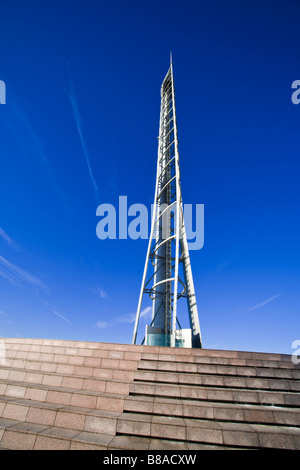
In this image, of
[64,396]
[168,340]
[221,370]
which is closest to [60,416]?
[64,396]

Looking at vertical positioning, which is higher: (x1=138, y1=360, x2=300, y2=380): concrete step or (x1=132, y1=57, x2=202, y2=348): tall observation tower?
(x1=132, y1=57, x2=202, y2=348): tall observation tower

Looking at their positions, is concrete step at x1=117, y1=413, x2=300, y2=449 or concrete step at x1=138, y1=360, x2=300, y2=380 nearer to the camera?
concrete step at x1=117, y1=413, x2=300, y2=449

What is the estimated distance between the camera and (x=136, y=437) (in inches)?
179

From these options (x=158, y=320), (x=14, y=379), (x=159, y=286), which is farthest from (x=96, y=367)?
(x=159, y=286)

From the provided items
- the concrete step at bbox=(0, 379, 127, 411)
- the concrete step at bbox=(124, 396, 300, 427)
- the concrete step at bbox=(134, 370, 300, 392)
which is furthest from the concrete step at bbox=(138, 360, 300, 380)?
the concrete step at bbox=(0, 379, 127, 411)

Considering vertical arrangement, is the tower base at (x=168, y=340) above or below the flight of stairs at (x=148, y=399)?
above

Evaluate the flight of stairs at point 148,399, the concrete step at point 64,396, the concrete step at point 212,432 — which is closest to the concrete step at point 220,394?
the flight of stairs at point 148,399

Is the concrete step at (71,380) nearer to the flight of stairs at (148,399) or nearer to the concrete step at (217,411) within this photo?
the flight of stairs at (148,399)

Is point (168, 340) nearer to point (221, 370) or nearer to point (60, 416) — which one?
point (221, 370)

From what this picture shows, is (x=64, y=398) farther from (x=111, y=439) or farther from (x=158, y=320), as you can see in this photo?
(x=158, y=320)

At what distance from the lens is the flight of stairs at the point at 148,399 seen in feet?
14.5

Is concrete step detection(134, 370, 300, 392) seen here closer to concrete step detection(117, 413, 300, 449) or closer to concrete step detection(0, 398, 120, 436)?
concrete step detection(117, 413, 300, 449)

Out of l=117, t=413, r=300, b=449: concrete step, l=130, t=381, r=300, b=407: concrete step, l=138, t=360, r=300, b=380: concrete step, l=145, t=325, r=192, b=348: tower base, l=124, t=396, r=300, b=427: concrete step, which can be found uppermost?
l=145, t=325, r=192, b=348: tower base

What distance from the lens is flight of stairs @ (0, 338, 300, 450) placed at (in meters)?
4.42
